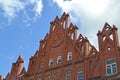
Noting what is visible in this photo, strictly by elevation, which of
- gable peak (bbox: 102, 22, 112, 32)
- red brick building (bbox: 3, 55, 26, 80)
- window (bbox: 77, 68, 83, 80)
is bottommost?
window (bbox: 77, 68, 83, 80)

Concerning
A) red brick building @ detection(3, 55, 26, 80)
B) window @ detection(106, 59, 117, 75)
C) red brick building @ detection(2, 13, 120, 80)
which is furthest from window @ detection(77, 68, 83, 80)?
red brick building @ detection(3, 55, 26, 80)

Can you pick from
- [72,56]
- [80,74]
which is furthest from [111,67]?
[72,56]

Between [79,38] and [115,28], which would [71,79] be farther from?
[115,28]

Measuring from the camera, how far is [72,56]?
36531 mm

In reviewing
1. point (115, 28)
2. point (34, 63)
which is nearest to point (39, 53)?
point (34, 63)

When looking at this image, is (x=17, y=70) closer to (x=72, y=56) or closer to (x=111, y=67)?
(x=72, y=56)

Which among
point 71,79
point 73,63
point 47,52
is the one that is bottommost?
point 71,79

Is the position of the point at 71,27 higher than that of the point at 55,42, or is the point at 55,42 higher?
the point at 71,27

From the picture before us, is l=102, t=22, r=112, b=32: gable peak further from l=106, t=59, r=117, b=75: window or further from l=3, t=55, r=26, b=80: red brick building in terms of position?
l=3, t=55, r=26, b=80: red brick building

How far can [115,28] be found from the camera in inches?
1302

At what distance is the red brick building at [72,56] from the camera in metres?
31.0

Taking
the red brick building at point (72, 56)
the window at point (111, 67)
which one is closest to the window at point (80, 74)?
the red brick building at point (72, 56)

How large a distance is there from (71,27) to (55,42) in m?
4.01

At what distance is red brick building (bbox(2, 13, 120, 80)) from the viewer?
30953 millimetres
